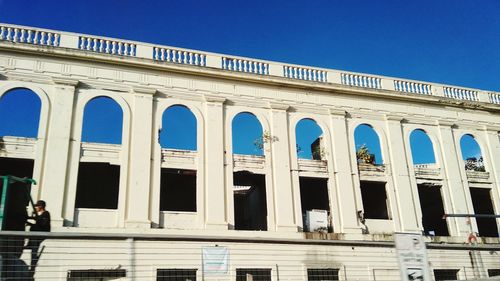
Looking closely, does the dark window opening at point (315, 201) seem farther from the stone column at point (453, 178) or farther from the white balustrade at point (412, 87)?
the white balustrade at point (412, 87)

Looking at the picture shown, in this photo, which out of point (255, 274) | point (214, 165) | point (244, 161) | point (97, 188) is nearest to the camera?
point (255, 274)

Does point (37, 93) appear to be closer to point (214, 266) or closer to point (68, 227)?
point (68, 227)

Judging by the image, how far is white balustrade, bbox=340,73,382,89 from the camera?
20781 mm

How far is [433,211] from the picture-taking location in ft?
75.2

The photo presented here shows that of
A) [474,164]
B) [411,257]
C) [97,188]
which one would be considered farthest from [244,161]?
[474,164]

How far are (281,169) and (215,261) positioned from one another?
4.79 m

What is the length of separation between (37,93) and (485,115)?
1983cm

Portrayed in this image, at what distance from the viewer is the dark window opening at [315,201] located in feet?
59.2

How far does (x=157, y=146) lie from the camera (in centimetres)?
1692

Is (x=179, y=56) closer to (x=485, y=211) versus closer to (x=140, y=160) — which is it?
(x=140, y=160)

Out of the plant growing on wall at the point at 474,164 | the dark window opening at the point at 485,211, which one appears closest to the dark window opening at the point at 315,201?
the dark window opening at the point at 485,211

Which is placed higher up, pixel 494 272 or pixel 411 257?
pixel 494 272

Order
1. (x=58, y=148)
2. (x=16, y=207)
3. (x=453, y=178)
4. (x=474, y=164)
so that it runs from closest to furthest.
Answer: (x=16, y=207)
(x=58, y=148)
(x=453, y=178)
(x=474, y=164)

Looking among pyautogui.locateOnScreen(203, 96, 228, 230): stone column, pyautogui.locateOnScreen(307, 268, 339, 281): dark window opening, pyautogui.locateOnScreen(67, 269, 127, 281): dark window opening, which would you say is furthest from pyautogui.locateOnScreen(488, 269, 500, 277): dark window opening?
pyautogui.locateOnScreen(67, 269, 127, 281): dark window opening
